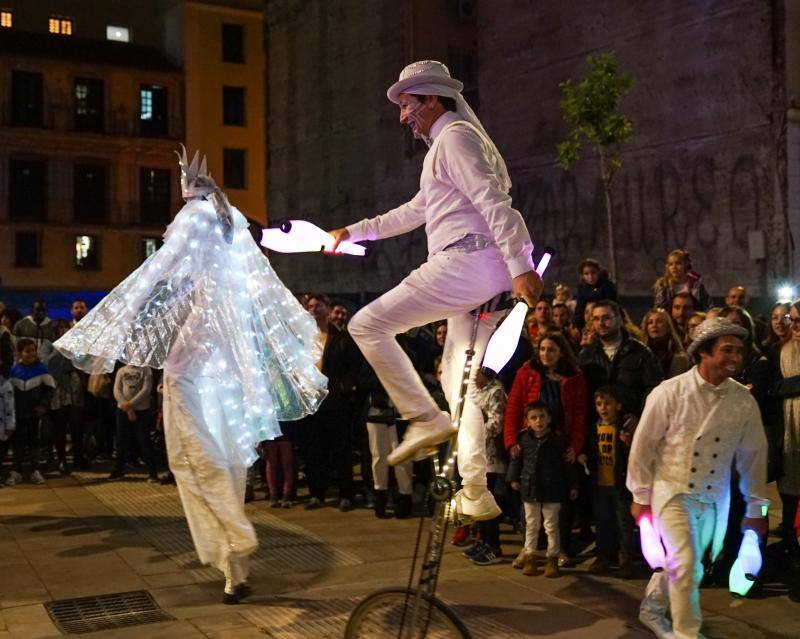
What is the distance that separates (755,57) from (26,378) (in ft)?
35.5

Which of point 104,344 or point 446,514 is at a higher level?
point 104,344

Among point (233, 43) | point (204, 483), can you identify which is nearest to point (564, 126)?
point (204, 483)

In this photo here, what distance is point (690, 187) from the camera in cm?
1555

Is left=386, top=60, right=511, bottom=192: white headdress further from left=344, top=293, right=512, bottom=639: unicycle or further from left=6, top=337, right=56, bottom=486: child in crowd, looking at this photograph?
left=6, top=337, right=56, bottom=486: child in crowd

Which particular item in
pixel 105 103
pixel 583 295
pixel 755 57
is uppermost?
pixel 105 103

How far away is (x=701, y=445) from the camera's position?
208 inches

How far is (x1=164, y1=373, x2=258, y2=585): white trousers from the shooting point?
610 centimetres

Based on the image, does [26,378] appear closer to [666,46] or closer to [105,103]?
[666,46]

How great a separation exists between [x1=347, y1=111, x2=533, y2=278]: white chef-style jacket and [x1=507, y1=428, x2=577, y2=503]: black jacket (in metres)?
2.71

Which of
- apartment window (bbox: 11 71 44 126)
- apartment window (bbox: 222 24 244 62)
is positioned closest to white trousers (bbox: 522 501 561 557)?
apartment window (bbox: 11 71 44 126)

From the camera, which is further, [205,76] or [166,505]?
[205,76]

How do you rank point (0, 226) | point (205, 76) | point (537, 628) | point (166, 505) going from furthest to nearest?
point (205, 76) → point (0, 226) → point (166, 505) → point (537, 628)

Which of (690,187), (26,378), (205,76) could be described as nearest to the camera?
(26,378)

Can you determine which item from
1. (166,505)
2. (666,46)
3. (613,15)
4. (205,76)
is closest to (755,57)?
(666,46)
